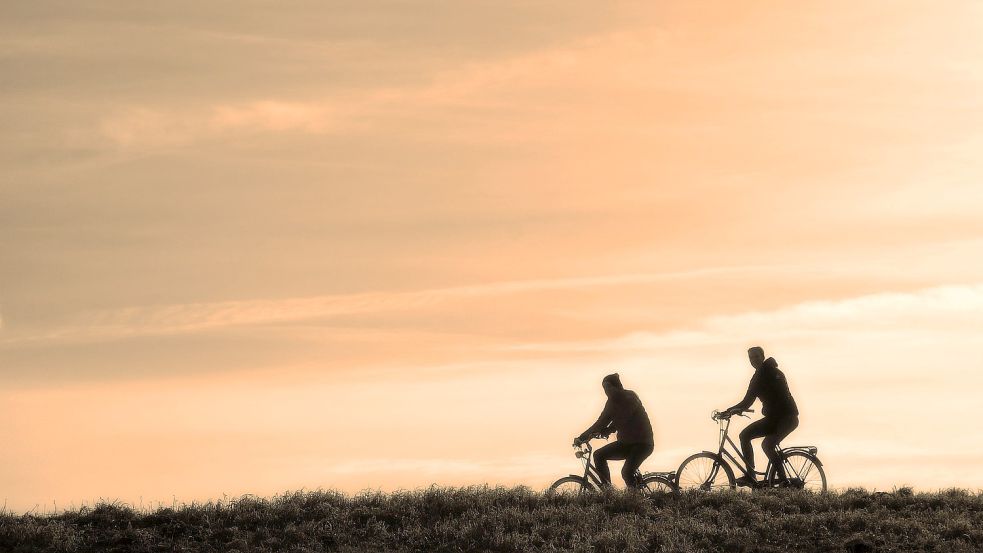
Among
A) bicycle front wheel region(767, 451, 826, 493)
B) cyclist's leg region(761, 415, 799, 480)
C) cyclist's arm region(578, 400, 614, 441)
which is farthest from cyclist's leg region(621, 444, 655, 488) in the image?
bicycle front wheel region(767, 451, 826, 493)

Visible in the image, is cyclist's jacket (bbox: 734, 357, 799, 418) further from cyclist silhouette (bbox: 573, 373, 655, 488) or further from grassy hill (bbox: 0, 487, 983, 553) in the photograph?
cyclist silhouette (bbox: 573, 373, 655, 488)

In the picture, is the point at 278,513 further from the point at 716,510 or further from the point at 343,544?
the point at 716,510

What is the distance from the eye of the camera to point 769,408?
2402 cm

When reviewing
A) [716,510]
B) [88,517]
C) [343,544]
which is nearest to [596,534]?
[716,510]

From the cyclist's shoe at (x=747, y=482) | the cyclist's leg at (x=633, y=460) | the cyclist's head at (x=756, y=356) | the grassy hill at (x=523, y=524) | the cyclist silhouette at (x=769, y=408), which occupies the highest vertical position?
the cyclist's head at (x=756, y=356)

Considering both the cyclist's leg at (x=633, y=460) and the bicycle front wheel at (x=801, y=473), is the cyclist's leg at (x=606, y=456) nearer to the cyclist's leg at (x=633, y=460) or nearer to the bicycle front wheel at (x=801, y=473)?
the cyclist's leg at (x=633, y=460)

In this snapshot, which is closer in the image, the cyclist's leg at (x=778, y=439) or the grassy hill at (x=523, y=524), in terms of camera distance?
the grassy hill at (x=523, y=524)

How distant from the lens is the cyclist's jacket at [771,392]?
2395cm

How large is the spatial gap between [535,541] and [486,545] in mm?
801

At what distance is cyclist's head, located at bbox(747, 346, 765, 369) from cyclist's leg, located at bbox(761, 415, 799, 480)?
43.0 inches

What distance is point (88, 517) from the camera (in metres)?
23.2

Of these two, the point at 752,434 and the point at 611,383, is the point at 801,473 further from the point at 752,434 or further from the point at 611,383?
the point at 611,383

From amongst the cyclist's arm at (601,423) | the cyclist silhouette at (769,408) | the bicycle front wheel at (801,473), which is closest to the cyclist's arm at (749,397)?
the cyclist silhouette at (769,408)

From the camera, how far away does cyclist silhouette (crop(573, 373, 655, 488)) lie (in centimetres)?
2420
